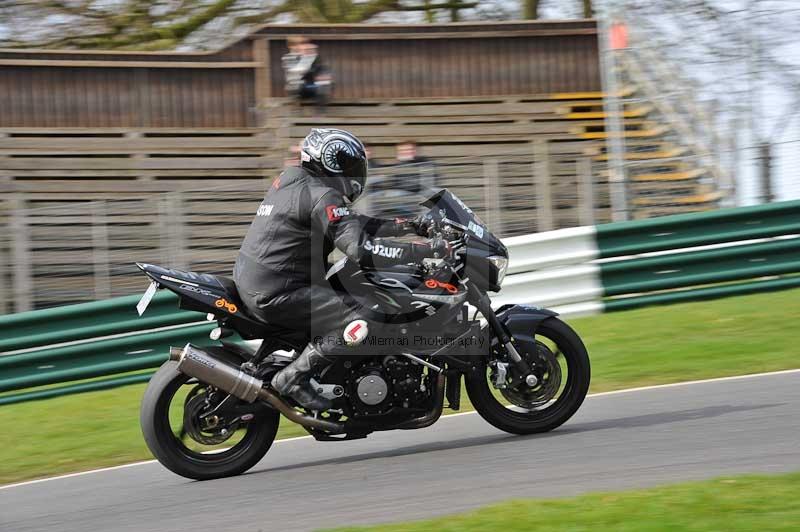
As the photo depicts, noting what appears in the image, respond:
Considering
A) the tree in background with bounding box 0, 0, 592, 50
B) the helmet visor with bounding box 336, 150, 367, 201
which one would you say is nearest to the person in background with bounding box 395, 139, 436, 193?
the helmet visor with bounding box 336, 150, 367, 201

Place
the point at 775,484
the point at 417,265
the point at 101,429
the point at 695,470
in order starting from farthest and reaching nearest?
the point at 101,429 → the point at 417,265 → the point at 695,470 → the point at 775,484

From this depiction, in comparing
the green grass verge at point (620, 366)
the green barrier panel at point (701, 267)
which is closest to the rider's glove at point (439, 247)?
the green grass verge at point (620, 366)

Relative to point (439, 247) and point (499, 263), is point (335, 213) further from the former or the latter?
point (499, 263)

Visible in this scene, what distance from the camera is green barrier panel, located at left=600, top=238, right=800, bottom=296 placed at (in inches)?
421

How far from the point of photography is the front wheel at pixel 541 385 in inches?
257

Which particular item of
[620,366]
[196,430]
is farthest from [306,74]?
[196,430]

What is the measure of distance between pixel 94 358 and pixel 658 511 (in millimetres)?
6367

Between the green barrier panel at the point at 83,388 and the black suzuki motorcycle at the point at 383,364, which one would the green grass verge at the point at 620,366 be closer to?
the green barrier panel at the point at 83,388

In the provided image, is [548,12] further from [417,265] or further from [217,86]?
[417,265]

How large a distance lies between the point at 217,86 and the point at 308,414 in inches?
498

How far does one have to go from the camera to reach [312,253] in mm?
6398

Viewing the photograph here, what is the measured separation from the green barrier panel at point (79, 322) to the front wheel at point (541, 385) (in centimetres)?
413

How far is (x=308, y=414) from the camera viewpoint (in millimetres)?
6422

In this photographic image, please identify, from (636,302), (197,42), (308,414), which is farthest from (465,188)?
(197,42)
